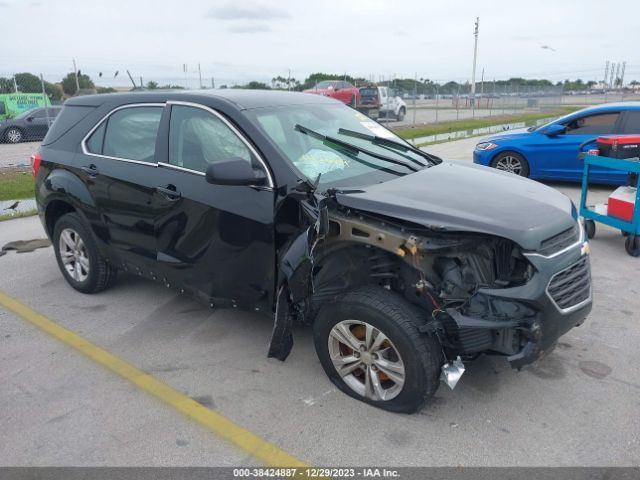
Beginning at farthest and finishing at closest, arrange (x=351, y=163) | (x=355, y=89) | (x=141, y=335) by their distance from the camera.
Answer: (x=355, y=89) → (x=141, y=335) → (x=351, y=163)

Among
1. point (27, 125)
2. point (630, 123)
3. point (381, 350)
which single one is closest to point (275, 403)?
point (381, 350)

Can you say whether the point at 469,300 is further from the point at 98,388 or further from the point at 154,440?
the point at 98,388

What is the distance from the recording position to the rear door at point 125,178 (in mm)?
4141

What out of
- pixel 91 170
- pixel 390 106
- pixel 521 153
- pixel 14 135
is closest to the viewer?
pixel 91 170

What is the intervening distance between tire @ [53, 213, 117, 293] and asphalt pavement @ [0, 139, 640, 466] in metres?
0.40

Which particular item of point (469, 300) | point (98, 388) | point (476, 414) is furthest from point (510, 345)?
point (98, 388)

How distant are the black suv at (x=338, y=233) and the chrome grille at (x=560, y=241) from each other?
14mm

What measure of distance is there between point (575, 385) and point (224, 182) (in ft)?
8.34

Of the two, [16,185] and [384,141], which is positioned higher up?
[384,141]

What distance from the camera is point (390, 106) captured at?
27141 mm

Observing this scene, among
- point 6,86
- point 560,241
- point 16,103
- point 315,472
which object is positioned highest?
point 6,86

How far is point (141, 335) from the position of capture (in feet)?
13.9

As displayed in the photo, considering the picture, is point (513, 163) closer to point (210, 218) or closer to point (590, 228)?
point (590, 228)

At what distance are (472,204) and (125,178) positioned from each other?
8.67 feet
